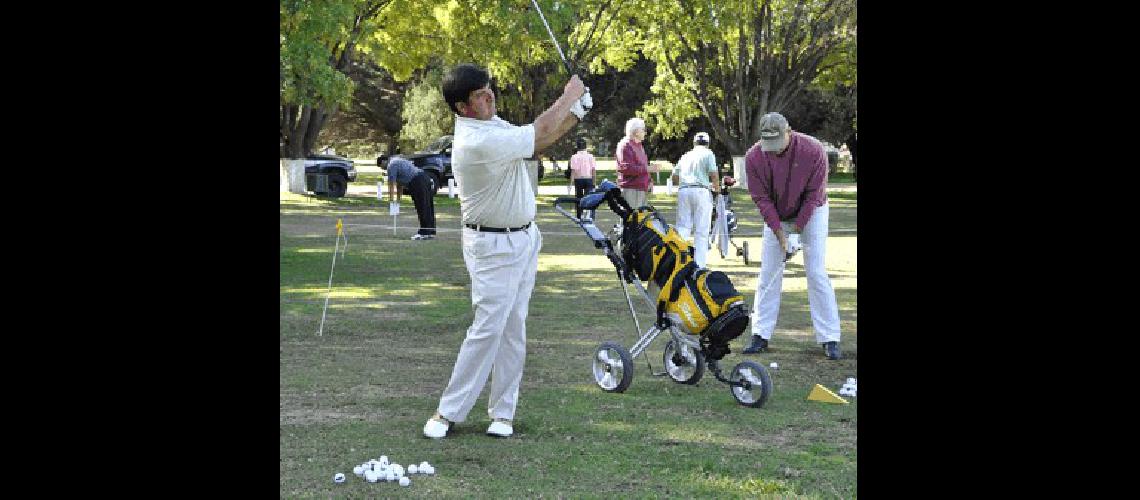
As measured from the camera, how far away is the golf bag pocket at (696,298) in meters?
7.59

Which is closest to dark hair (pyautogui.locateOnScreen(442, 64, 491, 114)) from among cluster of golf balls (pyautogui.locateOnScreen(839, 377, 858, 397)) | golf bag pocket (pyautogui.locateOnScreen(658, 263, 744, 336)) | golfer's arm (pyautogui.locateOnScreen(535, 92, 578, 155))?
golfer's arm (pyautogui.locateOnScreen(535, 92, 578, 155))

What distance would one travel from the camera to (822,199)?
9766 mm

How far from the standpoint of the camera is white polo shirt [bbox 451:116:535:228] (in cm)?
649

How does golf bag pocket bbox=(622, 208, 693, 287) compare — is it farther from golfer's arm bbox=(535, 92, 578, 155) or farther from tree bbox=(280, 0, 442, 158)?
tree bbox=(280, 0, 442, 158)

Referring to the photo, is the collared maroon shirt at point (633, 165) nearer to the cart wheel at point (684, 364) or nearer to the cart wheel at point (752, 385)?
the cart wheel at point (684, 364)

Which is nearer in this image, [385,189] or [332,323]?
[332,323]

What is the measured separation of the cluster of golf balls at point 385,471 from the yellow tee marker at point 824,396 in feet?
8.77

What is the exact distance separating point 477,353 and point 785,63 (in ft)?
128

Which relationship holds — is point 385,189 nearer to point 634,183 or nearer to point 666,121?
point 666,121

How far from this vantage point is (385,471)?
6.03 meters

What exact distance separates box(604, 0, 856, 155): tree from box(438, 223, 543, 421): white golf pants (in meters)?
36.9

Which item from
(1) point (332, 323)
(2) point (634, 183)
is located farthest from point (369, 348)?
(2) point (634, 183)

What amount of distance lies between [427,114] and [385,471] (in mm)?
51268
